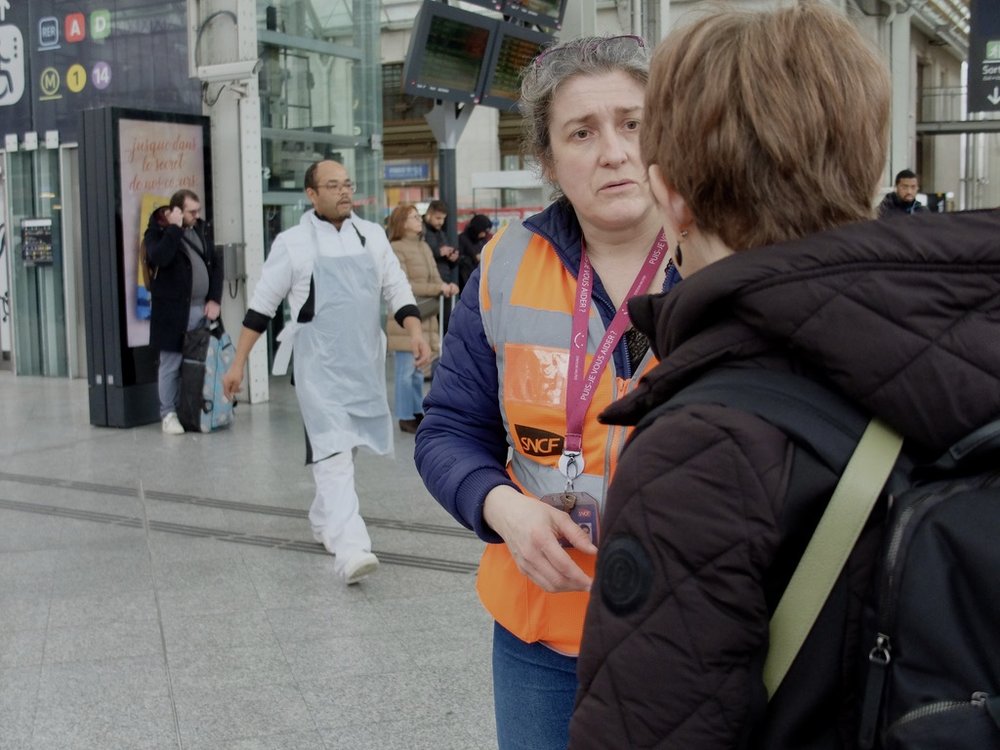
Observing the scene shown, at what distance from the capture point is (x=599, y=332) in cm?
197

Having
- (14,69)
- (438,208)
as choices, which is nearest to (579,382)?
(438,208)

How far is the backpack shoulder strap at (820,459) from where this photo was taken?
41.5 inches

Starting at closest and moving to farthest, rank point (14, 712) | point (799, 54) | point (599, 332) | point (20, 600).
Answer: point (799, 54)
point (599, 332)
point (14, 712)
point (20, 600)

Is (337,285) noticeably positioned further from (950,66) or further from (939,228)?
(950,66)

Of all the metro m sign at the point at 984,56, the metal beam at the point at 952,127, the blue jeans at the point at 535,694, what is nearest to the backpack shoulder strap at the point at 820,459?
the blue jeans at the point at 535,694

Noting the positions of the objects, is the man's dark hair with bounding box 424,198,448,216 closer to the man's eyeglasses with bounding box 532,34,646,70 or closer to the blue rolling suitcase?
the blue rolling suitcase

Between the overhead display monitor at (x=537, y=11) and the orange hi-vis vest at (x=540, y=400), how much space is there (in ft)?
28.0

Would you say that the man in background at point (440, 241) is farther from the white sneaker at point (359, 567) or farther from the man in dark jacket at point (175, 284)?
the white sneaker at point (359, 567)

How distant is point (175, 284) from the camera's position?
388 inches

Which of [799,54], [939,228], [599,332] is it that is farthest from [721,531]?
[599,332]

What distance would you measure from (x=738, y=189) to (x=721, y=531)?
35 cm

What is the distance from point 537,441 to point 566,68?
67 cm

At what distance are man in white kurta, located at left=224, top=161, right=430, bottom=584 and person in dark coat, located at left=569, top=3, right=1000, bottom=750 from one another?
4.51 metres

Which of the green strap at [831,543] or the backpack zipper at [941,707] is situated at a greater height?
the green strap at [831,543]
